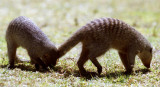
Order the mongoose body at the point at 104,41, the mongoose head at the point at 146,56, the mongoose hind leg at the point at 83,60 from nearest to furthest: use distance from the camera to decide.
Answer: the mongoose body at the point at 104,41 → the mongoose hind leg at the point at 83,60 → the mongoose head at the point at 146,56

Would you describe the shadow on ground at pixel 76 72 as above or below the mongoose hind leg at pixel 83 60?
below

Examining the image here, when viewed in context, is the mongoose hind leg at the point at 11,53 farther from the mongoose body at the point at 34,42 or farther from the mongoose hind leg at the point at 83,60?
the mongoose hind leg at the point at 83,60

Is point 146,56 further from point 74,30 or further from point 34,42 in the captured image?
point 74,30

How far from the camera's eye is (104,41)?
5.99 m

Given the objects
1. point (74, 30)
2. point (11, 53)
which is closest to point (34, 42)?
point (11, 53)

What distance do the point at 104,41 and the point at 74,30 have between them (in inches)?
217

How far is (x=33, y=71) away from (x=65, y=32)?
5.17 meters

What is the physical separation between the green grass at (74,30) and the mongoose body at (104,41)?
317mm

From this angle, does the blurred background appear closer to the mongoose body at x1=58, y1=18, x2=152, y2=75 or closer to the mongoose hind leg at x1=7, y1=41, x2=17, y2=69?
the mongoose hind leg at x1=7, y1=41, x2=17, y2=69

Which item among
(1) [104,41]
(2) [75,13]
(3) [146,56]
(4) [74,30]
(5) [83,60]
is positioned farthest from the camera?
(2) [75,13]

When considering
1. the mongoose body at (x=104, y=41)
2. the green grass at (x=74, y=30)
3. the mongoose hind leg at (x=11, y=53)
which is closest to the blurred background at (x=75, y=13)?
the green grass at (x=74, y=30)

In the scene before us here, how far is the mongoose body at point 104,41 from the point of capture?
19.5ft

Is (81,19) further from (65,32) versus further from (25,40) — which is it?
(25,40)

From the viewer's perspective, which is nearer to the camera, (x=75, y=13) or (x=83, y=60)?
(x=83, y=60)
